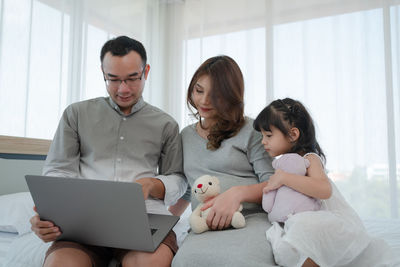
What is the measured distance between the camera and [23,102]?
6.57 feet

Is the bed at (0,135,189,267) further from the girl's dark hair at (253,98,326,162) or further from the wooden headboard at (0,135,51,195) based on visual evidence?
the girl's dark hair at (253,98,326,162)

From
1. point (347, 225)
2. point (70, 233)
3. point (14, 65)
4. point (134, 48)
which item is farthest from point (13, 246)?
point (14, 65)

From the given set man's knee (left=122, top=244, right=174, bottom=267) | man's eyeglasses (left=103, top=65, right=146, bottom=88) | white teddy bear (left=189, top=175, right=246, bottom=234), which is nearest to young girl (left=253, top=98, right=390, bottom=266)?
white teddy bear (left=189, top=175, right=246, bottom=234)

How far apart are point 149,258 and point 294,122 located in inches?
26.6

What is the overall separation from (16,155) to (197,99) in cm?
118

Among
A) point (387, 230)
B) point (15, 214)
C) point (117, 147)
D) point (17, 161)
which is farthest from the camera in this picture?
point (17, 161)

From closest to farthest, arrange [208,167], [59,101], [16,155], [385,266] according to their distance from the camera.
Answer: [385,266] < [208,167] < [16,155] < [59,101]

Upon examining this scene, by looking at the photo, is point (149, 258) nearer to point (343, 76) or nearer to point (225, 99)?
point (225, 99)

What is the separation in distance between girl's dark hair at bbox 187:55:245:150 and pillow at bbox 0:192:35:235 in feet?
2.86

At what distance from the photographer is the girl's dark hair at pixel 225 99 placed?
124 centimetres

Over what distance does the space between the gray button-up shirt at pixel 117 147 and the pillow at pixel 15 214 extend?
1.12 ft

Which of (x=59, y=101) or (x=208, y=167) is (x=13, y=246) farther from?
(x=59, y=101)

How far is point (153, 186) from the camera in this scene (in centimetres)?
117

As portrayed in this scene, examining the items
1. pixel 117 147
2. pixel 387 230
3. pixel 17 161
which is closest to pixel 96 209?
pixel 117 147
